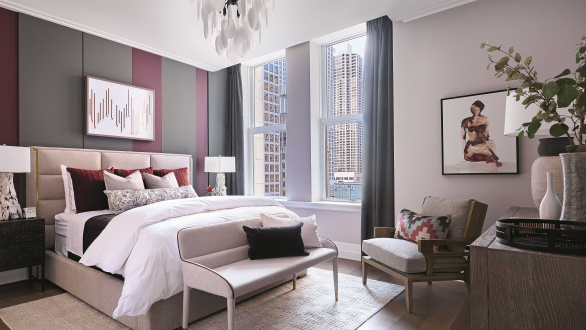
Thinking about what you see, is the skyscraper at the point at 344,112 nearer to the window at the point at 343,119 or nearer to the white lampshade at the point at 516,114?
the window at the point at 343,119

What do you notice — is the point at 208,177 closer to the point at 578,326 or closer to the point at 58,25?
the point at 58,25

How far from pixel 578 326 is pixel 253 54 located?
4.91 meters

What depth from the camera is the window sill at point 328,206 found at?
13.9 feet

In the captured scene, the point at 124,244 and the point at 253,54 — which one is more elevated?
the point at 253,54

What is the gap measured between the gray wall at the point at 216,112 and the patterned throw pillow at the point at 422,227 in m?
3.51

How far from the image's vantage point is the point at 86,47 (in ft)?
13.0

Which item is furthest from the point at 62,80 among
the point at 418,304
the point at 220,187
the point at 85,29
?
the point at 418,304

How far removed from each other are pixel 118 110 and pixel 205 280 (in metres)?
3.14

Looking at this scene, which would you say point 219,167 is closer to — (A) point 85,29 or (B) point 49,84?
(B) point 49,84

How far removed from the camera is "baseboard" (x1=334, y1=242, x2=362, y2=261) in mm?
4156

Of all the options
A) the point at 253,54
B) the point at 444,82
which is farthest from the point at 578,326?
the point at 253,54

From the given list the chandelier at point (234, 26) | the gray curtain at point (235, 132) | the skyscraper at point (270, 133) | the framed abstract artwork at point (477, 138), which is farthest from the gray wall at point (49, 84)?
the framed abstract artwork at point (477, 138)

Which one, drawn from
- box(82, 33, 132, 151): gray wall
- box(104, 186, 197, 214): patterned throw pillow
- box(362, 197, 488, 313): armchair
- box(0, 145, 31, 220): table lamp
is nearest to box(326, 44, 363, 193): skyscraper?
box(362, 197, 488, 313): armchair

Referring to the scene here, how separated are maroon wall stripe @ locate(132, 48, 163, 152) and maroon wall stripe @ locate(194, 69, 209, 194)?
2.19 ft
